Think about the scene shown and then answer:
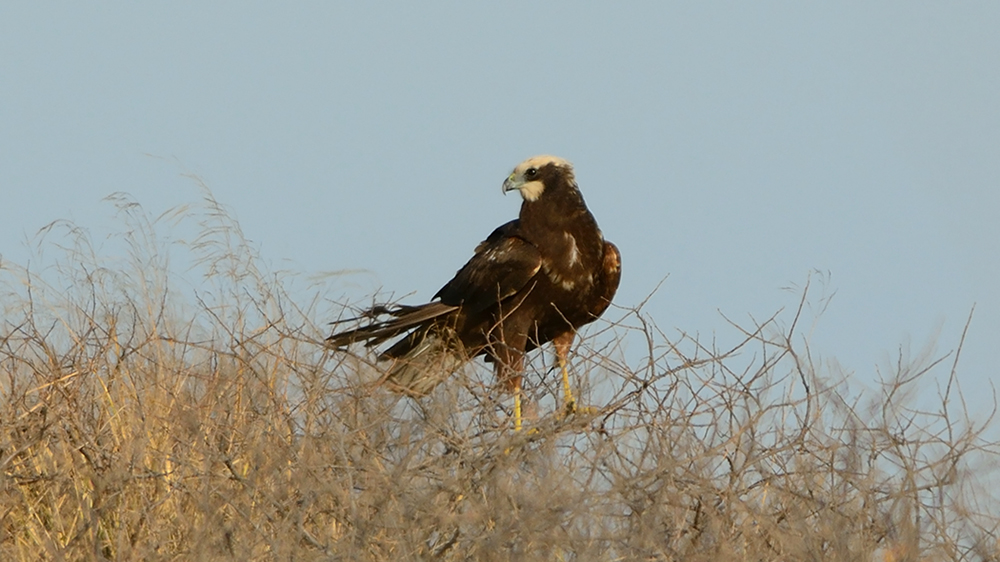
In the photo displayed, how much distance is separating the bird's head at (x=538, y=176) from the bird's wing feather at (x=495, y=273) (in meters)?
0.20

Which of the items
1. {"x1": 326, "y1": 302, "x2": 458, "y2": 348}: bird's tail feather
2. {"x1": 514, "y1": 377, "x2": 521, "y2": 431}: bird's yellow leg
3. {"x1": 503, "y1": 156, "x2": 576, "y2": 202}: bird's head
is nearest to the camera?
{"x1": 514, "y1": 377, "x2": 521, "y2": 431}: bird's yellow leg

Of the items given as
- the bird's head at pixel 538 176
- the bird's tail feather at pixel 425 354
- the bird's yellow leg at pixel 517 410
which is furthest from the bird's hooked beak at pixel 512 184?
the bird's yellow leg at pixel 517 410

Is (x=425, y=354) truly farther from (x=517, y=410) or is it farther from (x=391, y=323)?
(x=517, y=410)

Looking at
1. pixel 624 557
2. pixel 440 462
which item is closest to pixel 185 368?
pixel 440 462

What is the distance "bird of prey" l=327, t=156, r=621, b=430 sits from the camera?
709 cm

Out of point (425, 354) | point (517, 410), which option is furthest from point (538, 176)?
point (517, 410)

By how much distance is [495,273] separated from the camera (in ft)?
23.5

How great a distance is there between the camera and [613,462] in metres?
4.56

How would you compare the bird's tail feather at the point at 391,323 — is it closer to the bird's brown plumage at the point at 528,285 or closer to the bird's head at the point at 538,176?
the bird's brown plumage at the point at 528,285

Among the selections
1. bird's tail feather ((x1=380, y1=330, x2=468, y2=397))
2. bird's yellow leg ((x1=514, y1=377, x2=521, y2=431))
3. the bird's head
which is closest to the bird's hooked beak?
the bird's head

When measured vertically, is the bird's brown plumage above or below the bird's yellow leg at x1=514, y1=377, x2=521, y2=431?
above

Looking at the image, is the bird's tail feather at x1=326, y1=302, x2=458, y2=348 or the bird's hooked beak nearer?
the bird's tail feather at x1=326, y1=302, x2=458, y2=348

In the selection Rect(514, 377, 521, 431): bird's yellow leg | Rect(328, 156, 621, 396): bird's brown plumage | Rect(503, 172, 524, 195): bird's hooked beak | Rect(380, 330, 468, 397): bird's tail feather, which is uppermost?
Rect(503, 172, 524, 195): bird's hooked beak

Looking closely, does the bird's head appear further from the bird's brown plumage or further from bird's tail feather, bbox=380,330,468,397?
bird's tail feather, bbox=380,330,468,397
